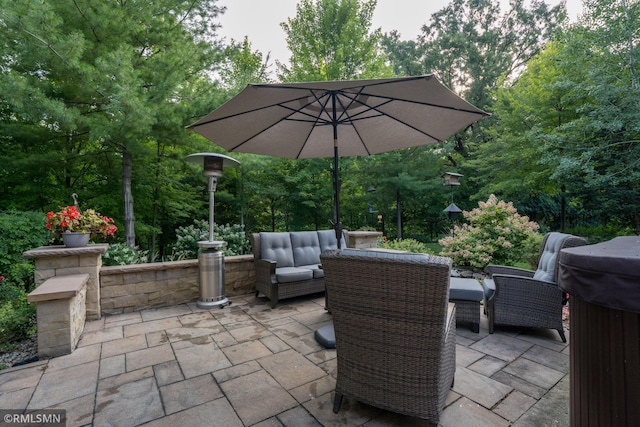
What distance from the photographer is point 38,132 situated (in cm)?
488

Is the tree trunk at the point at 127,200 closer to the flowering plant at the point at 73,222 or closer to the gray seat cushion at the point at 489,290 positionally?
the flowering plant at the point at 73,222

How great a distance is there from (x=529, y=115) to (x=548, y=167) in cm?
175

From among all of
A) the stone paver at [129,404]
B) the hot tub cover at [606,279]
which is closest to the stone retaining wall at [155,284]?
the stone paver at [129,404]

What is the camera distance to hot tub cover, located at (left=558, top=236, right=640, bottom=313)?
82 cm

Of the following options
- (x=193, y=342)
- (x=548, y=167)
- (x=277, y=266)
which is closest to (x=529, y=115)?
(x=548, y=167)

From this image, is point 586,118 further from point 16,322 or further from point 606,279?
point 16,322

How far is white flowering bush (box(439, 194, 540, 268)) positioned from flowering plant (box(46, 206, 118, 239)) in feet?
17.8

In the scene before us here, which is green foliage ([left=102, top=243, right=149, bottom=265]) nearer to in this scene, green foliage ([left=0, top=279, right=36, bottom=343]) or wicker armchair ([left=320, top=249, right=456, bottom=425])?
green foliage ([left=0, top=279, right=36, bottom=343])

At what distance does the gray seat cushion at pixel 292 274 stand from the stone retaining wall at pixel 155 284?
749 mm

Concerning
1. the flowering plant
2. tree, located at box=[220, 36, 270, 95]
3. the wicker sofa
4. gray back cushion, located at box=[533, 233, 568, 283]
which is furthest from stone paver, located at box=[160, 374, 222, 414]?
tree, located at box=[220, 36, 270, 95]

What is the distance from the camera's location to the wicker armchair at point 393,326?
4.34 feet

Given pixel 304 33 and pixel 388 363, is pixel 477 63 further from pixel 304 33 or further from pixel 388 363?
pixel 388 363

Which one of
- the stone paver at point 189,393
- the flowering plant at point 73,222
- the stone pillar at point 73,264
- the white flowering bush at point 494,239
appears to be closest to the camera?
the stone paver at point 189,393

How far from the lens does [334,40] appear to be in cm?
764
